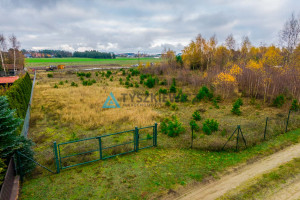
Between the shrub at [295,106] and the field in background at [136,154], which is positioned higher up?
the shrub at [295,106]

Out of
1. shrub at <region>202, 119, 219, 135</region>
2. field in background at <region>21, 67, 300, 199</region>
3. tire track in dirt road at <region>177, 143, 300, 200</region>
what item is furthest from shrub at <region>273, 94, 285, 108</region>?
shrub at <region>202, 119, 219, 135</region>

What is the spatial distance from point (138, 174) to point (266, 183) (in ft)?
16.5

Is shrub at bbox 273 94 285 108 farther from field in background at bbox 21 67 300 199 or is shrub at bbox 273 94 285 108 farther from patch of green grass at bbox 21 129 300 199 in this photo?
patch of green grass at bbox 21 129 300 199

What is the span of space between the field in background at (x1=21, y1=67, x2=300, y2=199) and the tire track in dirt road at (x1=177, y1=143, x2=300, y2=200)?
450mm

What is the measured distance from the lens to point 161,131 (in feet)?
37.3

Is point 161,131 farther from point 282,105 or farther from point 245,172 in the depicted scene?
point 282,105

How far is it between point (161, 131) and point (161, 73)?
94.3ft

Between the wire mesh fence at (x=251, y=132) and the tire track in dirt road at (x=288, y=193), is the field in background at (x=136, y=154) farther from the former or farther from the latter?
the tire track in dirt road at (x=288, y=193)

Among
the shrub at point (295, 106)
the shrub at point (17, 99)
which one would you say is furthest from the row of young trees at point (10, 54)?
the shrub at point (295, 106)

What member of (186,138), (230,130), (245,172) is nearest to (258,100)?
(230,130)

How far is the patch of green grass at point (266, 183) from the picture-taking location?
6043 mm

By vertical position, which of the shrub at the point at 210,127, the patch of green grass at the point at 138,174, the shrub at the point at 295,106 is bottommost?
the patch of green grass at the point at 138,174

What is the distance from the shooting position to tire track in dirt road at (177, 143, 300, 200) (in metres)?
6.13

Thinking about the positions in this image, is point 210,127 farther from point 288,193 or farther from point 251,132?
point 288,193
